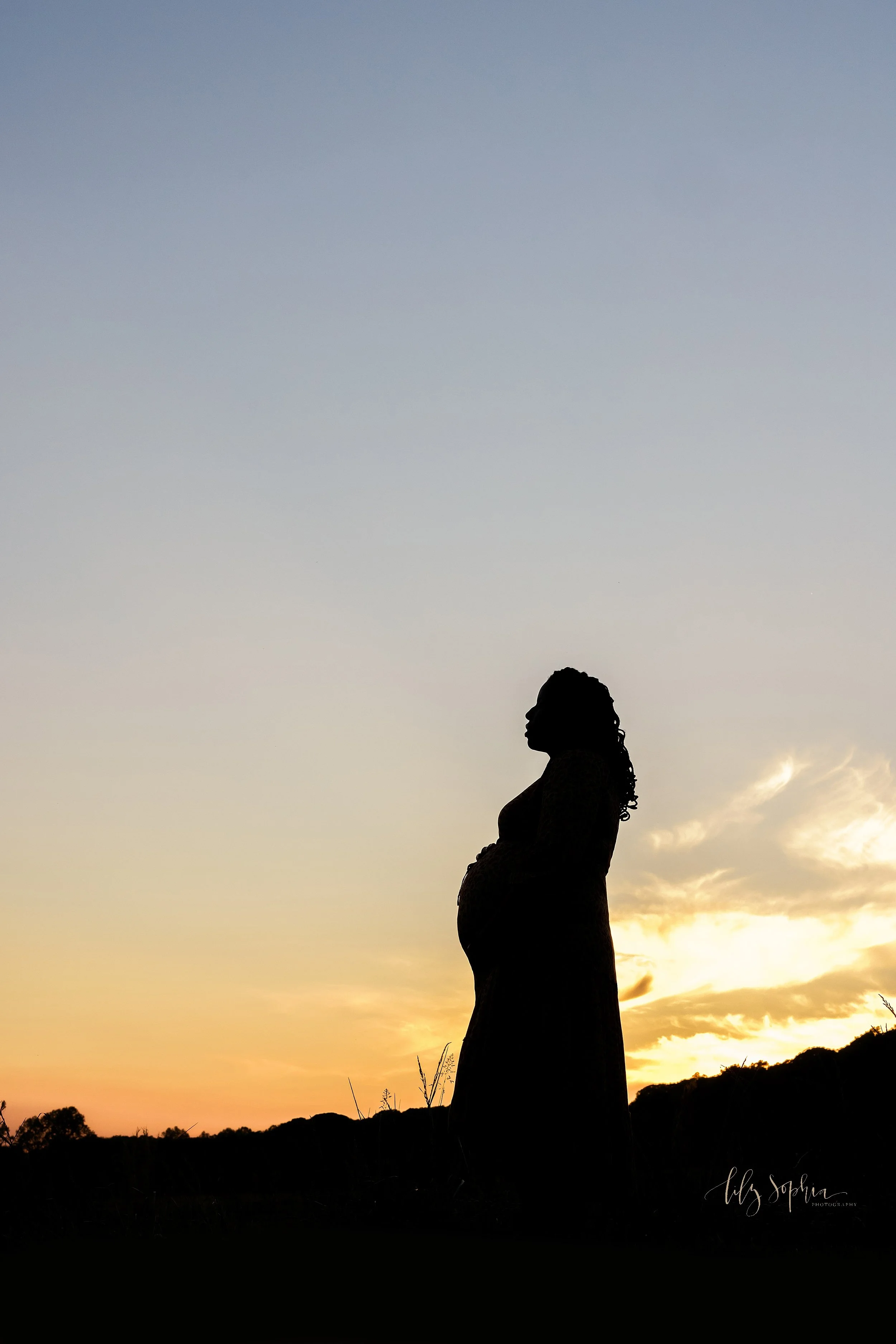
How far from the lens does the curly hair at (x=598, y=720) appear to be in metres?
7.07

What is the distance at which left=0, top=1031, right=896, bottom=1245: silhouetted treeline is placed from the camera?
4.62 m

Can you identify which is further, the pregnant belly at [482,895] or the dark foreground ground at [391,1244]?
the pregnant belly at [482,895]

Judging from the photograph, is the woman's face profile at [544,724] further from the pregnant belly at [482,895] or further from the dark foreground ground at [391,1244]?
the dark foreground ground at [391,1244]

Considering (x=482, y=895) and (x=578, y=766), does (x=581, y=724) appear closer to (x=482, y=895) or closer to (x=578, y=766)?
(x=578, y=766)

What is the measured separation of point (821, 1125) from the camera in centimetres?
1205

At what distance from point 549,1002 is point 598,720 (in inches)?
73.8

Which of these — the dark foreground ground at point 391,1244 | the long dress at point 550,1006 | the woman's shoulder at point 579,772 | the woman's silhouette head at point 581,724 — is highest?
the woman's silhouette head at point 581,724

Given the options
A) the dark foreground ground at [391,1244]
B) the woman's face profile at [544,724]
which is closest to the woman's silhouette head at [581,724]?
the woman's face profile at [544,724]

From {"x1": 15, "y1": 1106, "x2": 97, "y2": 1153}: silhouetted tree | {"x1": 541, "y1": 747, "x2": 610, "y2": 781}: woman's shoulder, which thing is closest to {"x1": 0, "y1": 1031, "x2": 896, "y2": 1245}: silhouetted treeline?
{"x1": 15, "y1": 1106, "x2": 97, "y2": 1153}: silhouetted tree
